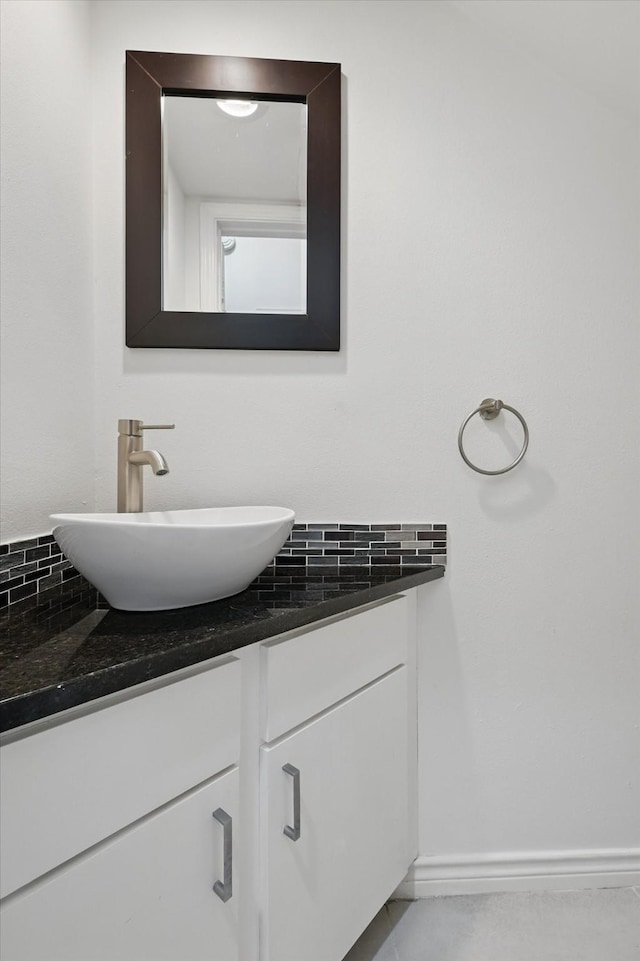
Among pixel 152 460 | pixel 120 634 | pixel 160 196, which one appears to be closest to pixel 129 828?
pixel 120 634

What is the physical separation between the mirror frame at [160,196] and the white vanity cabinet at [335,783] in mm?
700

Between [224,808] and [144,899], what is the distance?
15cm

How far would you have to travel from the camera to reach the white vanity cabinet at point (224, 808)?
60 cm

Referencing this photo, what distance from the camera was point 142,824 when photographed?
70 centimetres

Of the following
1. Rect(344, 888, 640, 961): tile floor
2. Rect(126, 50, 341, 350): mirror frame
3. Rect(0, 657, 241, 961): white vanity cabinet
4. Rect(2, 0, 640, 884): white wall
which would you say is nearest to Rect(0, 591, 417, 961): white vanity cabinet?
Rect(0, 657, 241, 961): white vanity cabinet

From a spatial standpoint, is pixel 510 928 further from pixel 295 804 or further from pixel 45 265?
pixel 45 265

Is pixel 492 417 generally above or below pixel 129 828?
above

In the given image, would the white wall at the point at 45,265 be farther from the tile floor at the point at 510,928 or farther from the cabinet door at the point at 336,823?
the tile floor at the point at 510,928

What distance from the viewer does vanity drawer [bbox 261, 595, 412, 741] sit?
3.02 feet

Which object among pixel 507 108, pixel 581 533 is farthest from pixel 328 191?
pixel 581 533

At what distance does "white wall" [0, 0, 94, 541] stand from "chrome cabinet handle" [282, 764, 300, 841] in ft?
2.07

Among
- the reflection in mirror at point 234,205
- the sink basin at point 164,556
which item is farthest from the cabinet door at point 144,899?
the reflection in mirror at point 234,205

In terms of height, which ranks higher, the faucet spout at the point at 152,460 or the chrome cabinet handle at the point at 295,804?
the faucet spout at the point at 152,460

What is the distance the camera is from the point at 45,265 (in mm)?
1109
